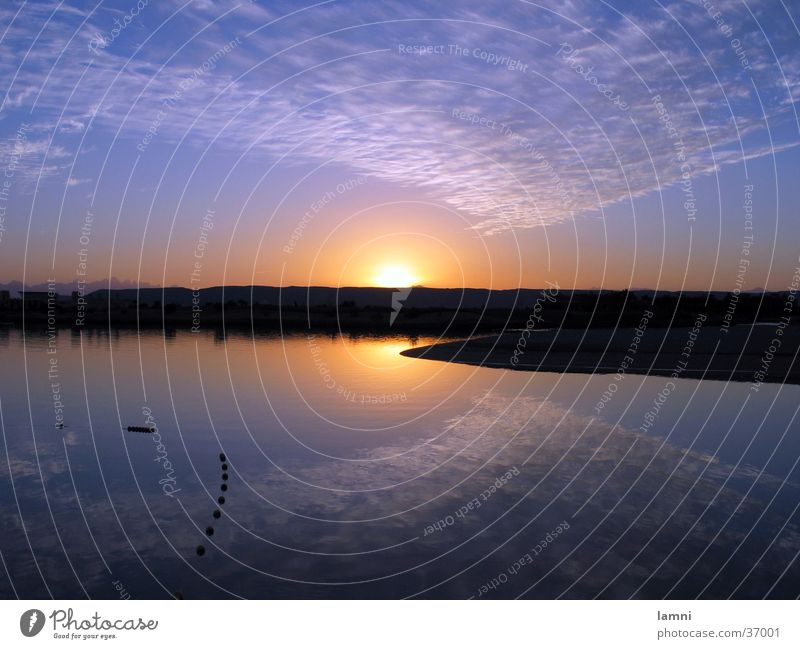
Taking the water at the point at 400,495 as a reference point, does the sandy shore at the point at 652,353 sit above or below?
above

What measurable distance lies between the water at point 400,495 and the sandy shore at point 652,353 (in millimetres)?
12268

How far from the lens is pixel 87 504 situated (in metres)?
16.0

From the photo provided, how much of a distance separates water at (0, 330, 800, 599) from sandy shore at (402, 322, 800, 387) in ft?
40.2

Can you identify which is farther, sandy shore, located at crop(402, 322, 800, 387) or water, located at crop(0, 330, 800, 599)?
sandy shore, located at crop(402, 322, 800, 387)

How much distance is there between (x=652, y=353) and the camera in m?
55.0

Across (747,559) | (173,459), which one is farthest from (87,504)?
(747,559)

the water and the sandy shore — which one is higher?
the sandy shore

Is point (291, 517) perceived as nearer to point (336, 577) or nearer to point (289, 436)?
point (336, 577)

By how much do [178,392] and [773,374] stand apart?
34.6 m

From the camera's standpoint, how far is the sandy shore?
147 feet

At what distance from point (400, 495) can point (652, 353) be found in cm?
4304

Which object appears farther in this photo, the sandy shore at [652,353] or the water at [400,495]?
the sandy shore at [652,353]

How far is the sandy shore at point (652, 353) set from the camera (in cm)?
4472

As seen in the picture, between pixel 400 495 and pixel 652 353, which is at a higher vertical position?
pixel 652 353
